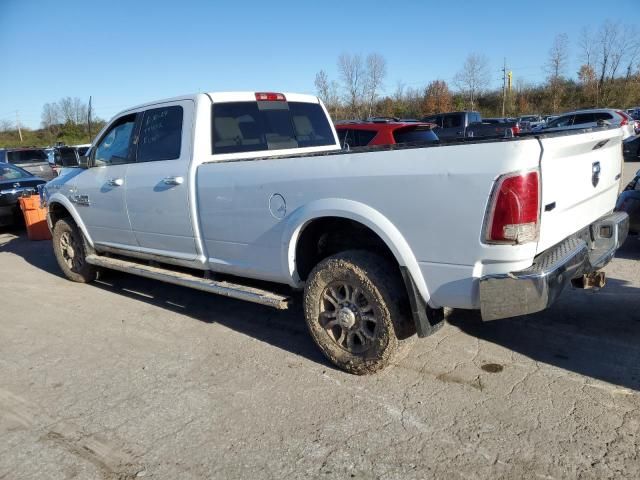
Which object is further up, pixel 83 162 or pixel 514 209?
pixel 83 162

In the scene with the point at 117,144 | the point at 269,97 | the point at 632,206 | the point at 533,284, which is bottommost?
the point at 632,206

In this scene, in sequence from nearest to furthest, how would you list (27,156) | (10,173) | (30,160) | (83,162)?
1. (83,162)
2. (10,173)
3. (30,160)
4. (27,156)

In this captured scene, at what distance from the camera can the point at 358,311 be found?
3539mm

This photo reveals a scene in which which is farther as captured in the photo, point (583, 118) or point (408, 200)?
point (583, 118)

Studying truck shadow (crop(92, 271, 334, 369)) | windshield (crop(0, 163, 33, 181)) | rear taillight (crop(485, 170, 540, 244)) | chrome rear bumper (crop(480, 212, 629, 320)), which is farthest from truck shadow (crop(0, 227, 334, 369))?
Answer: windshield (crop(0, 163, 33, 181))

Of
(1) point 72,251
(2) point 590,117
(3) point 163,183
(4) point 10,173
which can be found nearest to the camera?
(3) point 163,183

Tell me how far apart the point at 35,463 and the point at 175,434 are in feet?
2.48

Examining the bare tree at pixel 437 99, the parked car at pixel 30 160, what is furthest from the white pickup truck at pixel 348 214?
the bare tree at pixel 437 99

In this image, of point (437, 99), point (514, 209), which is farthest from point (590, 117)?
point (437, 99)

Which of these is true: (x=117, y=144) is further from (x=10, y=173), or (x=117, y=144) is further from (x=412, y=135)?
(x=10, y=173)

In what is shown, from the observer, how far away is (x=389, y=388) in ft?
11.3

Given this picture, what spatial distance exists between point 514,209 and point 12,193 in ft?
35.2

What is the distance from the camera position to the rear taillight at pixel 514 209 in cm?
270

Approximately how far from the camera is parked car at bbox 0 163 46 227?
34.0 ft
